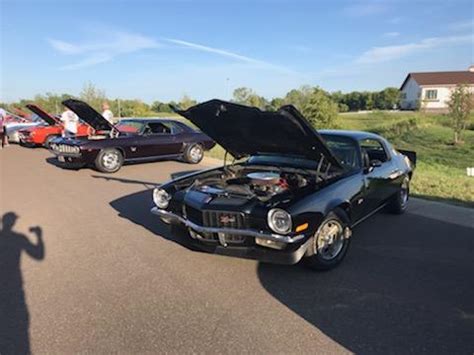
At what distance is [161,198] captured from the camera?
185 inches

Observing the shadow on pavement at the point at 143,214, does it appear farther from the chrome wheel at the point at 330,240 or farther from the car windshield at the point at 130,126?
the car windshield at the point at 130,126

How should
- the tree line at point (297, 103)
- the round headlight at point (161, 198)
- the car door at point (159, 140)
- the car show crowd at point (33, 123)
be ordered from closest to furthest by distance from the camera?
the round headlight at point (161, 198)
the car door at point (159, 140)
the car show crowd at point (33, 123)
the tree line at point (297, 103)

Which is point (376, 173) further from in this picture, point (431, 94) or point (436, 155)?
point (431, 94)

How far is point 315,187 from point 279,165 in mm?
1081

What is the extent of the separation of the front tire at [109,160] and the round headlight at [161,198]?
6.19 metres

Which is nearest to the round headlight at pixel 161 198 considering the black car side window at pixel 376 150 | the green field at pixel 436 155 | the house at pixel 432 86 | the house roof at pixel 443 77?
the black car side window at pixel 376 150

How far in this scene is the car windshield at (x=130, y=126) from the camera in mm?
11375

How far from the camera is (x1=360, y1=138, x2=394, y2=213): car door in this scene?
16.6ft

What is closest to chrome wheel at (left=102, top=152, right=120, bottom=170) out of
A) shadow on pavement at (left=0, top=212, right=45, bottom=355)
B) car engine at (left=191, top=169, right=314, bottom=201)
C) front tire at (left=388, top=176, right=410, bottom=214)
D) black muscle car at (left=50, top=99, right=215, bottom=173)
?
black muscle car at (left=50, top=99, right=215, bottom=173)

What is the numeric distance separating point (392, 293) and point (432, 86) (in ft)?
220

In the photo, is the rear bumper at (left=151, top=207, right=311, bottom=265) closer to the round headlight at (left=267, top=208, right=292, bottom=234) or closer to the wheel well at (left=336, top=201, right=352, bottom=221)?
the round headlight at (left=267, top=208, right=292, bottom=234)

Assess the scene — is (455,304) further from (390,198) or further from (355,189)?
(390,198)

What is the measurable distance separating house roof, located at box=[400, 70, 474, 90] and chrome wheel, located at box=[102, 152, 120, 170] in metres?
63.5

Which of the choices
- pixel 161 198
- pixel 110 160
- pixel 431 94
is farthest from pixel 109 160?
pixel 431 94
